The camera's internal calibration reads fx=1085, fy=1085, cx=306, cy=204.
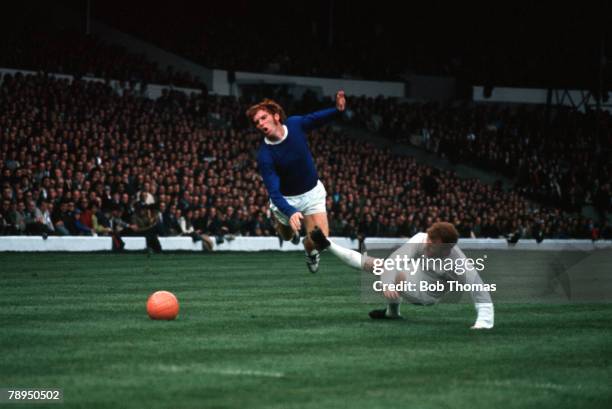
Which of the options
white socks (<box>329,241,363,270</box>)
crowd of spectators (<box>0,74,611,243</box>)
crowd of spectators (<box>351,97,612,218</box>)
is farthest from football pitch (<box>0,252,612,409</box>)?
crowd of spectators (<box>351,97,612,218</box>)

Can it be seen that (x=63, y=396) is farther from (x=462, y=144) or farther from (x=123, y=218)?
(x=462, y=144)

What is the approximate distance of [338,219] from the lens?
36688 mm

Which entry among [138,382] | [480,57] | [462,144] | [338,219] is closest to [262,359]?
[138,382]

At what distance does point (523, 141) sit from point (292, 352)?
1645 inches

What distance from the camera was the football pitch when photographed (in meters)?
8.08

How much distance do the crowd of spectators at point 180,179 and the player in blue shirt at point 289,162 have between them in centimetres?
1534

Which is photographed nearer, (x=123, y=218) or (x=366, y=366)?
(x=366, y=366)

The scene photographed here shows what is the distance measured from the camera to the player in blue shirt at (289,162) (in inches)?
558

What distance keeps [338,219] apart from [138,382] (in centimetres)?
2840

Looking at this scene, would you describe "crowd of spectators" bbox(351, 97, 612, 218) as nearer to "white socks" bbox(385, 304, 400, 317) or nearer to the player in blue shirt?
the player in blue shirt

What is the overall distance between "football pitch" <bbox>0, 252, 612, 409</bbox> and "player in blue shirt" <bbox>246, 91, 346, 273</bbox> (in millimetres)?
1349

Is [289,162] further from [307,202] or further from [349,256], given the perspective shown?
[349,256]

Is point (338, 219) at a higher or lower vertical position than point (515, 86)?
lower

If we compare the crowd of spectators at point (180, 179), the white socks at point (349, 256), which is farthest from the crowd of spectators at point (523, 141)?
the white socks at point (349, 256)
